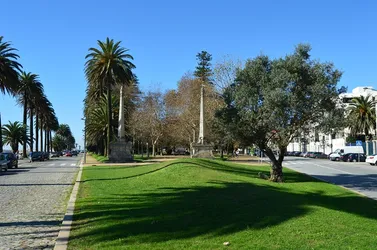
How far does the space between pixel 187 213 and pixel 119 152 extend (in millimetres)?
37900

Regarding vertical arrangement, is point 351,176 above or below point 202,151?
below

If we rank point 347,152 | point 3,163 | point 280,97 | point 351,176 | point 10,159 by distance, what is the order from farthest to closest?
1. point 347,152
2. point 10,159
3. point 3,163
4. point 351,176
5. point 280,97

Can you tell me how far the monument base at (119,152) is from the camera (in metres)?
46.2

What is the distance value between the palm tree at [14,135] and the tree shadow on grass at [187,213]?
7996cm

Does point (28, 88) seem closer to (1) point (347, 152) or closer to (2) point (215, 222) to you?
(1) point (347, 152)

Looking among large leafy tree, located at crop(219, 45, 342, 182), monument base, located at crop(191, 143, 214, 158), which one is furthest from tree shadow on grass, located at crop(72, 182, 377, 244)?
monument base, located at crop(191, 143, 214, 158)

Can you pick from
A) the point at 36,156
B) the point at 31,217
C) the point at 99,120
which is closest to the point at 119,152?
the point at 99,120

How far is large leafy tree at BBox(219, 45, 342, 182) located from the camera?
18.3m

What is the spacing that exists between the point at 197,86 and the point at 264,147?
38.8 m

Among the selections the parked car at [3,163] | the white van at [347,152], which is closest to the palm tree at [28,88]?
the parked car at [3,163]

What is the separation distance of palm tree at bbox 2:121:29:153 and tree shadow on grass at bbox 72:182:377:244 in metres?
80.0

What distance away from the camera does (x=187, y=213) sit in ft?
31.2

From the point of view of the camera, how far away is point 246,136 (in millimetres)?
20750

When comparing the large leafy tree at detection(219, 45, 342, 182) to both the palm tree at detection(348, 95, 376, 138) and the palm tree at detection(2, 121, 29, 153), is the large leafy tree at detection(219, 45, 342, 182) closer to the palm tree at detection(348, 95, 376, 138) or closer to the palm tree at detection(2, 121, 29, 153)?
the palm tree at detection(348, 95, 376, 138)
